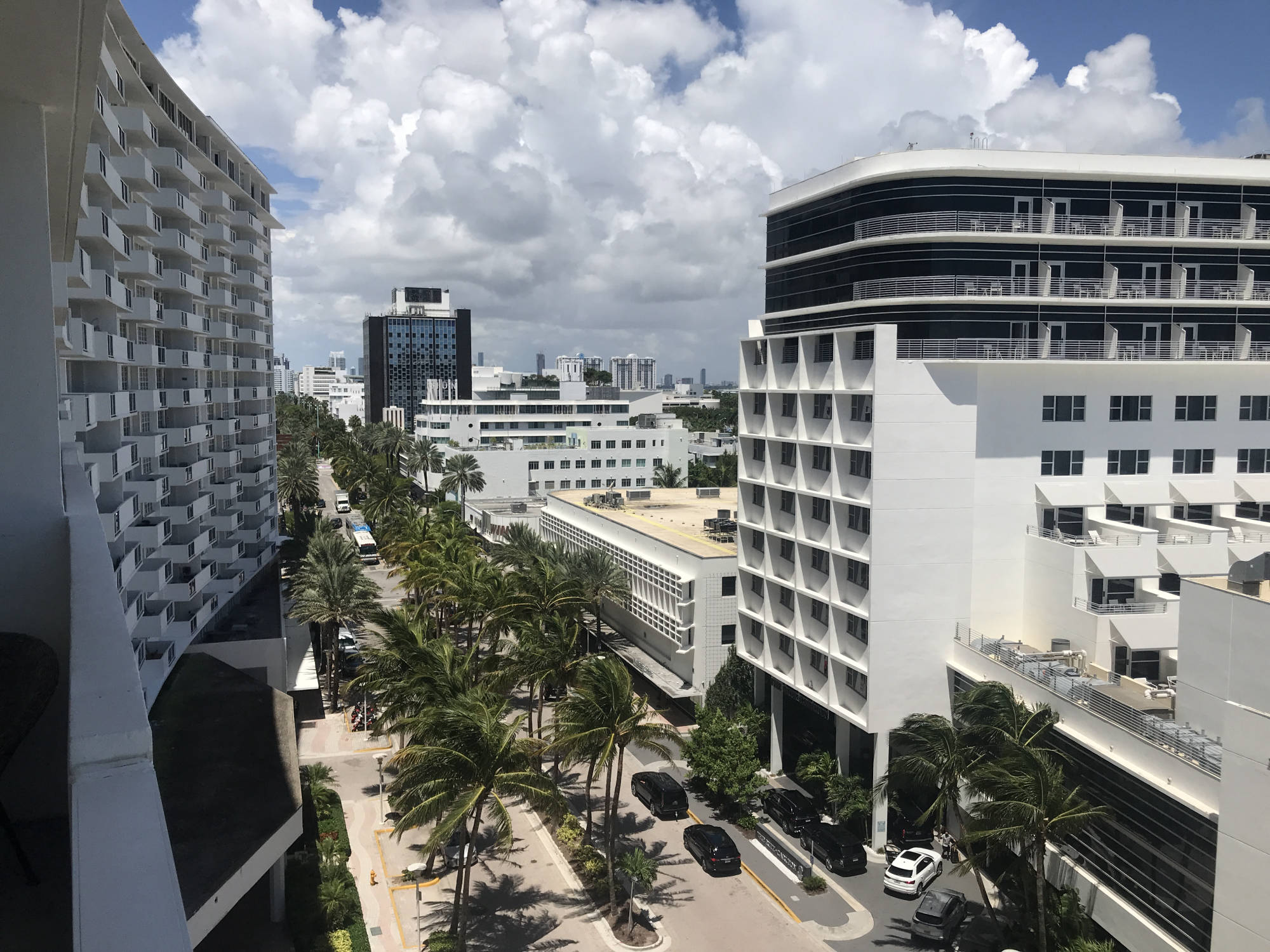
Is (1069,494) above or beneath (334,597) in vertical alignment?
above

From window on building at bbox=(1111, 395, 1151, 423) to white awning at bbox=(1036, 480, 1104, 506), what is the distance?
3352mm

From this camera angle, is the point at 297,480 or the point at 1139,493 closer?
the point at 1139,493

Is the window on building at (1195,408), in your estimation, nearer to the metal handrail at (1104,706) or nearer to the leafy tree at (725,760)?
the metal handrail at (1104,706)

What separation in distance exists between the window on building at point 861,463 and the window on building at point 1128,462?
1088cm

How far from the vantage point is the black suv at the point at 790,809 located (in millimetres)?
39281

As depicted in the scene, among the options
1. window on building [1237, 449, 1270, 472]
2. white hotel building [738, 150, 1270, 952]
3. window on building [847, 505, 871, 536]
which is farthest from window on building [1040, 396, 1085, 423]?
window on building [847, 505, 871, 536]

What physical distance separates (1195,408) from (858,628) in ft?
58.2

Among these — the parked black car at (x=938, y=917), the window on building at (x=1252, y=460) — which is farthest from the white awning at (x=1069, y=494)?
the parked black car at (x=938, y=917)

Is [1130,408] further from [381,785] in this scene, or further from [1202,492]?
[381,785]

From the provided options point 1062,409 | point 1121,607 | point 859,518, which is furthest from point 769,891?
point 1062,409

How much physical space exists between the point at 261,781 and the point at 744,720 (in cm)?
2413

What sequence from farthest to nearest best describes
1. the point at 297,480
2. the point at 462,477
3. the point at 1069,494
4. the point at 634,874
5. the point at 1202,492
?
the point at 297,480 < the point at 462,477 < the point at 1202,492 < the point at 1069,494 < the point at 634,874

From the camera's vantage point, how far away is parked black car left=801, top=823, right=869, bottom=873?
36125 mm

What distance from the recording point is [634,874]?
3206 centimetres
